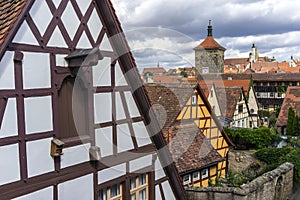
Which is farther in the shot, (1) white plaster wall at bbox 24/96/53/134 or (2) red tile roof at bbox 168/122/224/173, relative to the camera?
(2) red tile roof at bbox 168/122/224/173

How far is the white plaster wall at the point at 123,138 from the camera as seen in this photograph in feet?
17.7

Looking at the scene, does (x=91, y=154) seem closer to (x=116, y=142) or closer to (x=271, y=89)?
(x=116, y=142)

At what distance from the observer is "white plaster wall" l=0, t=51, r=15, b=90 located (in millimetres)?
3764

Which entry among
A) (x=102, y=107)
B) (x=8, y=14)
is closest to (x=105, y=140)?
(x=102, y=107)

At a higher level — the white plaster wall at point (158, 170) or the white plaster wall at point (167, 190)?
the white plaster wall at point (158, 170)

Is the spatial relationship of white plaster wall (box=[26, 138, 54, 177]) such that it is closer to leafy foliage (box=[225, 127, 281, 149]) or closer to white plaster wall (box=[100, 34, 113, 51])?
white plaster wall (box=[100, 34, 113, 51])

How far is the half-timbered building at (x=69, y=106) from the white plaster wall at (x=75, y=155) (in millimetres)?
14

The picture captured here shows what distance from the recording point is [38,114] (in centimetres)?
416

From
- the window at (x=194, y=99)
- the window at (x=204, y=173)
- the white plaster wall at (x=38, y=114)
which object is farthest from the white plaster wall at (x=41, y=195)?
the window at (x=194, y=99)

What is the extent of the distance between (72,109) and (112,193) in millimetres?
1722

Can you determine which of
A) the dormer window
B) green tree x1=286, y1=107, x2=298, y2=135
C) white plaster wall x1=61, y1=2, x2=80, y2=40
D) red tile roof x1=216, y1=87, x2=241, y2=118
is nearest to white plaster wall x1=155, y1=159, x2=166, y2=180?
the dormer window

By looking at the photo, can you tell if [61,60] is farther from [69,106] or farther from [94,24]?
[94,24]

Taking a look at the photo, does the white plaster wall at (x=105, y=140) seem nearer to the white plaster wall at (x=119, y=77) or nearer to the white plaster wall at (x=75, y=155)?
the white plaster wall at (x=75, y=155)

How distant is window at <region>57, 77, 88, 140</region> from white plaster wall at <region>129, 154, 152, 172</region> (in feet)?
4.14
